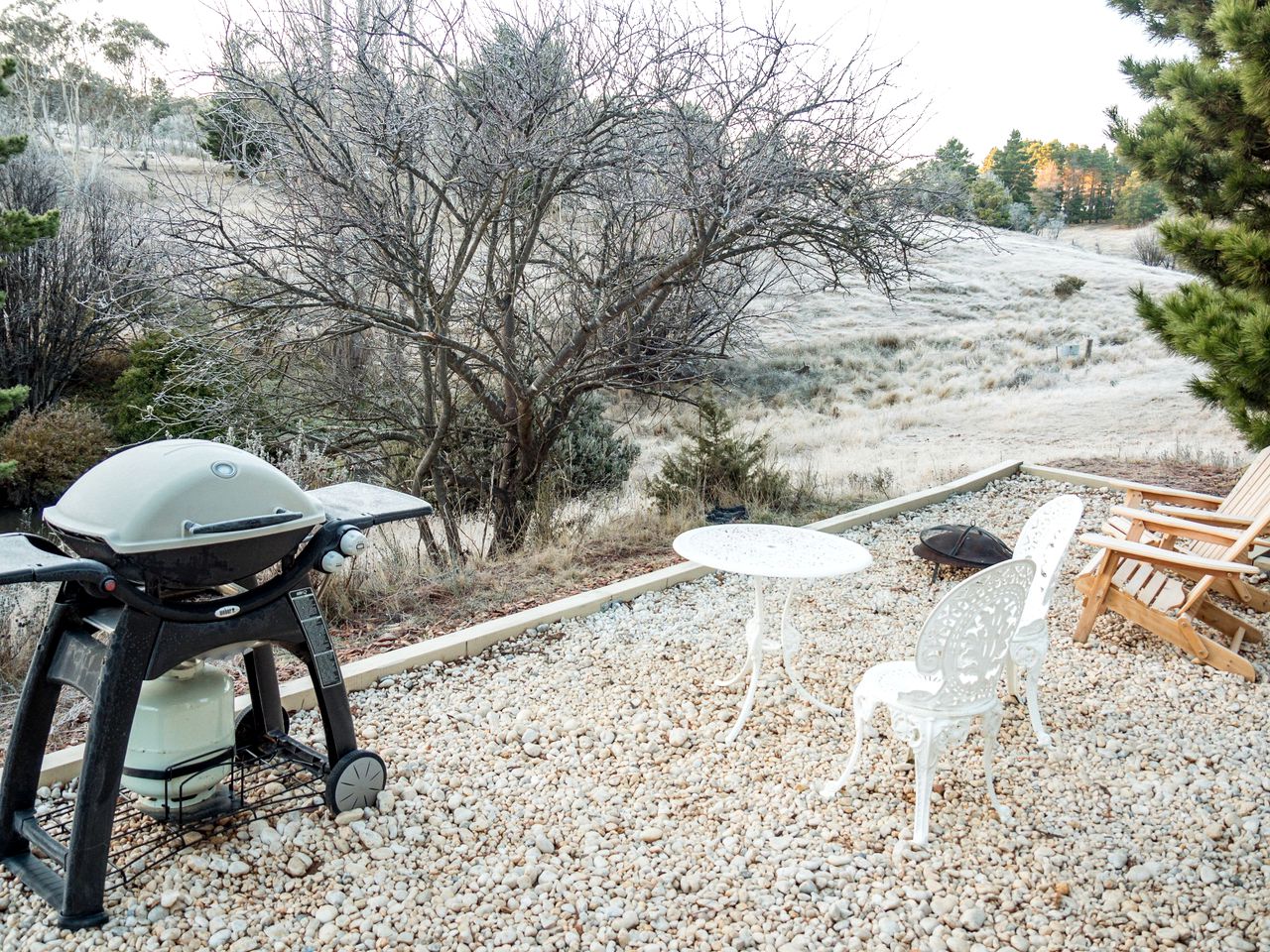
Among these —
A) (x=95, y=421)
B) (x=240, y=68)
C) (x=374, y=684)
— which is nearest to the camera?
(x=374, y=684)

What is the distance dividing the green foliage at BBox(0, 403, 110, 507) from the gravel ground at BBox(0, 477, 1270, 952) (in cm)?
969

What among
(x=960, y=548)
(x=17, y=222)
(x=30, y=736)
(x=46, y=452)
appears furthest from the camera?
(x=46, y=452)

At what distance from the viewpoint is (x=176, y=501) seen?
200 cm

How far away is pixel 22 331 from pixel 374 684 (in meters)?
12.4

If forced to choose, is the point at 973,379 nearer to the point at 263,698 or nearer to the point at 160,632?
the point at 263,698

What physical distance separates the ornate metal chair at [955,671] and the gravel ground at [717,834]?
10.2 inches

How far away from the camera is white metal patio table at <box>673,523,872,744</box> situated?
3246 mm

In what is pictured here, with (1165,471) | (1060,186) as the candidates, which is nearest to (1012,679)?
(1165,471)

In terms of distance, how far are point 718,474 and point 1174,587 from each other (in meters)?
3.44

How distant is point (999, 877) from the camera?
95.2 inches

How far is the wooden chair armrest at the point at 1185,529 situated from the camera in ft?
14.1

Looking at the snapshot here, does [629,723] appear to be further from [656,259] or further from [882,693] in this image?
[656,259]

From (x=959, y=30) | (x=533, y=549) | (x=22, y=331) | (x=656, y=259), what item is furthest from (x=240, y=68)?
(x=22, y=331)

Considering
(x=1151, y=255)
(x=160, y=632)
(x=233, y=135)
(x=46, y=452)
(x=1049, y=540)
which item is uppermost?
(x=1151, y=255)
